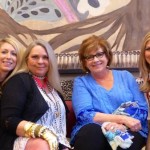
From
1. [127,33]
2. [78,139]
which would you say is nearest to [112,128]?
[78,139]

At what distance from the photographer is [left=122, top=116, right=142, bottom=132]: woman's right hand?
176cm

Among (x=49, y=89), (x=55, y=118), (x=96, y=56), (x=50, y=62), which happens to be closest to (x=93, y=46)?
(x=96, y=56)

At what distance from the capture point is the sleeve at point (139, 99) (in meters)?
1.86

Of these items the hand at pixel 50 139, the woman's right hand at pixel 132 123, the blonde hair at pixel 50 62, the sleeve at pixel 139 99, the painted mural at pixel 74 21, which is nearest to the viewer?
the hand at pixel 50 139

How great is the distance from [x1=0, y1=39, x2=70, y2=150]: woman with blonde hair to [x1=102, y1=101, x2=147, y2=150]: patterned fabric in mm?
285

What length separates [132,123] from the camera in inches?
69.4

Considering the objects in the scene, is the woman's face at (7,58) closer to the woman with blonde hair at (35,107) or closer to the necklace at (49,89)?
the woman with blonde hair at (35,107)

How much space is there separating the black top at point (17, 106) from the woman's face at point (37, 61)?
112 millimetres

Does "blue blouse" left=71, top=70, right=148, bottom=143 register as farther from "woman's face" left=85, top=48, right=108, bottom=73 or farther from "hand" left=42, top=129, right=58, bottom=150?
"hand" left=42, top=129, right=58, bottom=150

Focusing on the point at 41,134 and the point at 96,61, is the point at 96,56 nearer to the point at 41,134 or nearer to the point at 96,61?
the point at 96,61

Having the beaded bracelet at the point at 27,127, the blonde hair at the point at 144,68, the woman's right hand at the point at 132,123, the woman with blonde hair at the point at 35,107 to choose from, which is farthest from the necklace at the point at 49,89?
the blonde hair at the point at 144,68

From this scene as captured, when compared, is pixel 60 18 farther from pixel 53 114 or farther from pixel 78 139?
pixel 78 139

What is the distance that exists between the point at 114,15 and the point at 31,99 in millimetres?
1111

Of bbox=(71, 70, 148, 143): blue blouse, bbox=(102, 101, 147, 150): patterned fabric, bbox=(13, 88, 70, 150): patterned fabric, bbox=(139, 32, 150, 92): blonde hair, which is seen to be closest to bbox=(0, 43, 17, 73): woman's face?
bbox=(13, 88, 70, 150): patterned fabric
